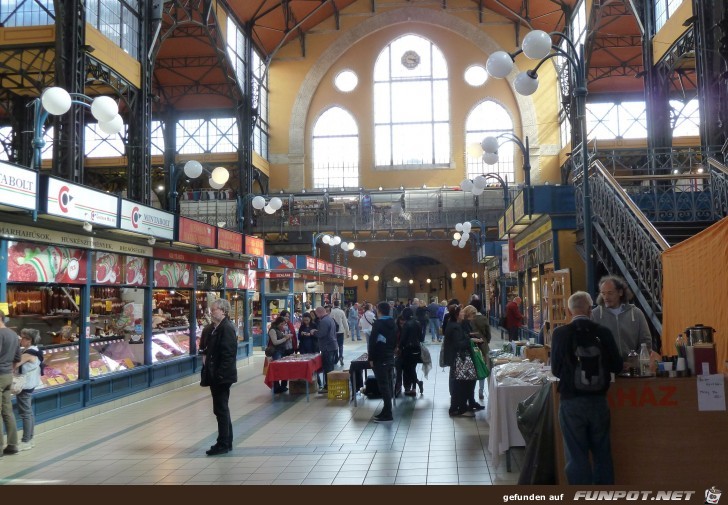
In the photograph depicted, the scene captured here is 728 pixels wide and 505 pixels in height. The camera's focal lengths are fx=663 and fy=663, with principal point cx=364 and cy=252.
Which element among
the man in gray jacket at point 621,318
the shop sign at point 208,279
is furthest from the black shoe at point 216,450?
the shop sign at point 208,279

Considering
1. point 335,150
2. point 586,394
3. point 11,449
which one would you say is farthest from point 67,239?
point 335,150

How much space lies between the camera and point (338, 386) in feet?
35.6

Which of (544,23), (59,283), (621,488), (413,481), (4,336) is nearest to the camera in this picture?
(621,488)

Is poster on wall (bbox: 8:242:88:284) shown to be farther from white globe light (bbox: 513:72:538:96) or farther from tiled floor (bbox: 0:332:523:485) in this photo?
white globe light (bbox: 513:72:538:96)

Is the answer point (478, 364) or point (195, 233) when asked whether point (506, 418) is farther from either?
point (195, 233)

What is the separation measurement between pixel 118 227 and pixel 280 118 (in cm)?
2815

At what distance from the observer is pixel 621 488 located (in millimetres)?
4480

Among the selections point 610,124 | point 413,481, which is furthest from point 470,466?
point 610,124

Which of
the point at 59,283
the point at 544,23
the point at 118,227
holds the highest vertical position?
the point at 544,23

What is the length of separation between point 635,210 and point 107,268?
8.03m

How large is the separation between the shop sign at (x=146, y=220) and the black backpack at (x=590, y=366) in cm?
776

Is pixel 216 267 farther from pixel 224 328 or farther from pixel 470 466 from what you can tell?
pixel 470 466

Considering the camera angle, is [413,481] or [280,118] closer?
[413,481]

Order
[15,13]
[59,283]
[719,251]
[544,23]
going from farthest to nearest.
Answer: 1. [544,23]
2. [15,13]
3. [59,283]
4. [719,251]
